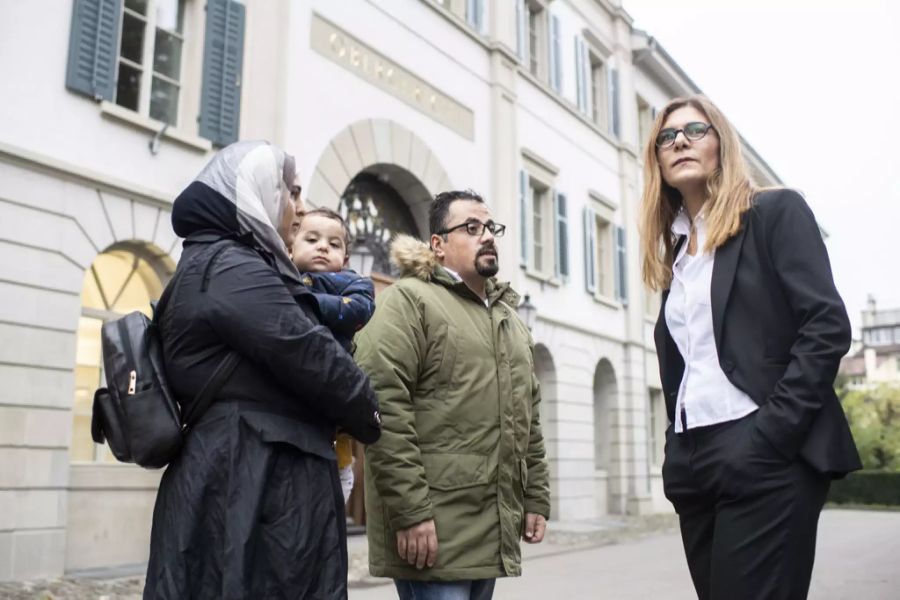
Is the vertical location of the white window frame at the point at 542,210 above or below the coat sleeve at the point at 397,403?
above

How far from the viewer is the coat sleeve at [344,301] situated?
2689 millimetres

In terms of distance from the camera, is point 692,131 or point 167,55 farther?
point 167,55

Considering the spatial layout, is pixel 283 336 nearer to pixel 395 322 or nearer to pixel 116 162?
pixel 395 322

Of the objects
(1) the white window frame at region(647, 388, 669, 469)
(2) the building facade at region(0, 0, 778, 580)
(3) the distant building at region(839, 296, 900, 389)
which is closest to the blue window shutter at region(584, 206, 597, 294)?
(2) the building facade at region(0, 0, 778, 580)

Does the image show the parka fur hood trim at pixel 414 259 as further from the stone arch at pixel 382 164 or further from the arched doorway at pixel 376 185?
Answer: the stone arch at pixel 382 164

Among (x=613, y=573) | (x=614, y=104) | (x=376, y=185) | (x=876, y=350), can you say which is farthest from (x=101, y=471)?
(x=876, y=350)

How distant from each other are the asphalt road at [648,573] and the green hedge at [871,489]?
15.5 m

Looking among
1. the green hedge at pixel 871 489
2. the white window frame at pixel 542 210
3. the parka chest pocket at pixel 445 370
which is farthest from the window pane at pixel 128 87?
the green hedge at pixel 871 489

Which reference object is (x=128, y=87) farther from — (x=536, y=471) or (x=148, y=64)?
(x=536, y=471)

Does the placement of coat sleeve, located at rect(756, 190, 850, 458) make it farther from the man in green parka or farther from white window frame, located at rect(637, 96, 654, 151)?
white window frame, located at rect(637, 96, 654, 151)

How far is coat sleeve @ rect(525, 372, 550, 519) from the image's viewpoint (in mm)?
3248

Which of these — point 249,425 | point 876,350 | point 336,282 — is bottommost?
point 249,425

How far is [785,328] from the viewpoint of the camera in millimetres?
2156

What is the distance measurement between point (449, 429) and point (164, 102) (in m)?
7.03
